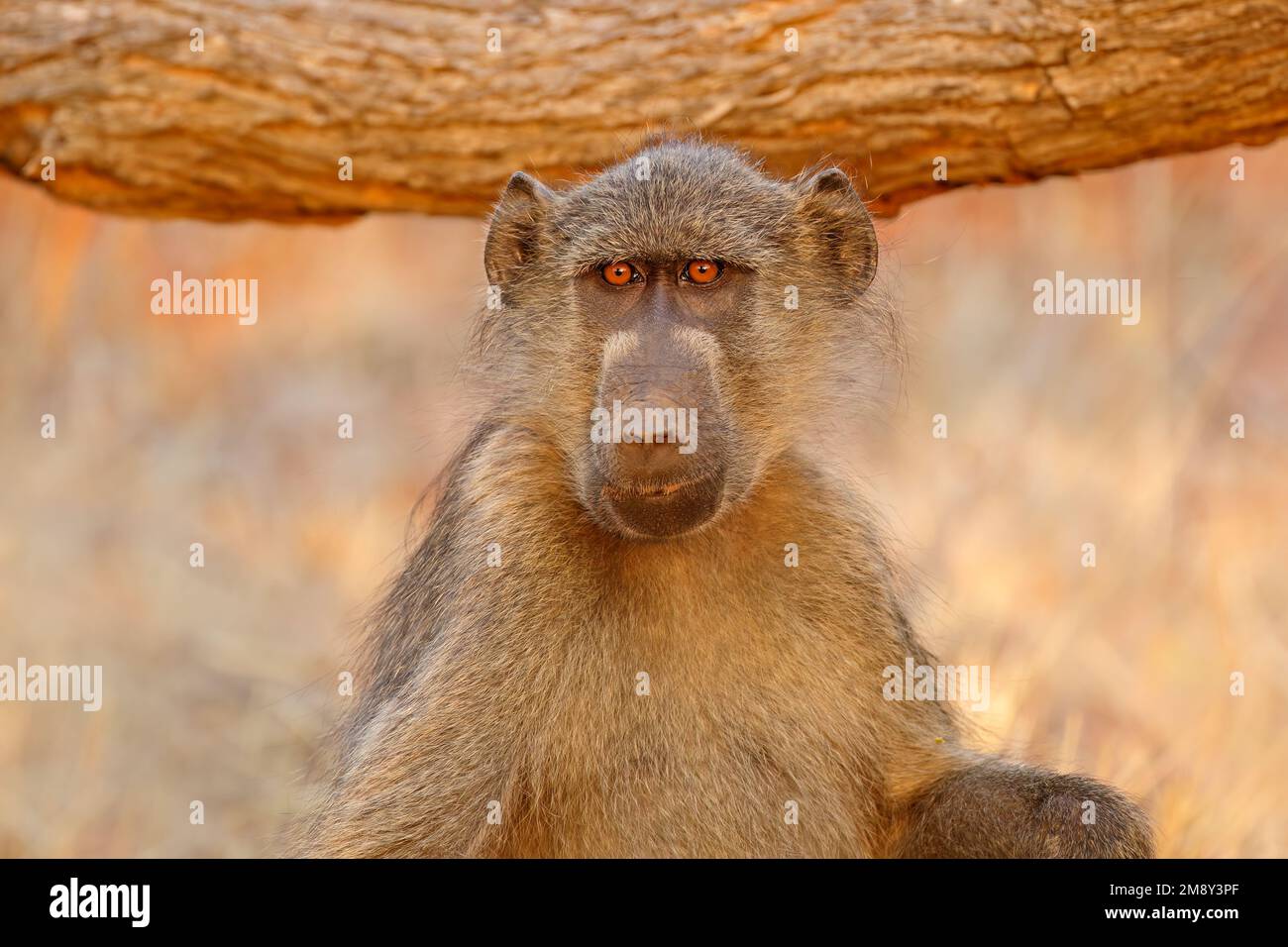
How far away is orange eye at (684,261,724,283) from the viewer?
4512 mm

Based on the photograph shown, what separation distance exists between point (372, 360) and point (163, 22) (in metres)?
7.31

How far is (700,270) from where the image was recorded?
178 inches

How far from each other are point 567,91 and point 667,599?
199cm

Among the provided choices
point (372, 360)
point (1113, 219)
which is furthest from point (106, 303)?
point (1113, 219)

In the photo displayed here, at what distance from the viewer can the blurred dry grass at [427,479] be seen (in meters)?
7.38

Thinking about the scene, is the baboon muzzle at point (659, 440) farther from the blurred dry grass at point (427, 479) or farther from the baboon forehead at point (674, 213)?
the blurred dry grass at point (427, 479)

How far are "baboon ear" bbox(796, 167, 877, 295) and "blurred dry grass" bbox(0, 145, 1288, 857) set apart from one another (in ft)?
2.45

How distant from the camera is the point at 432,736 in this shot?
14.3ft
